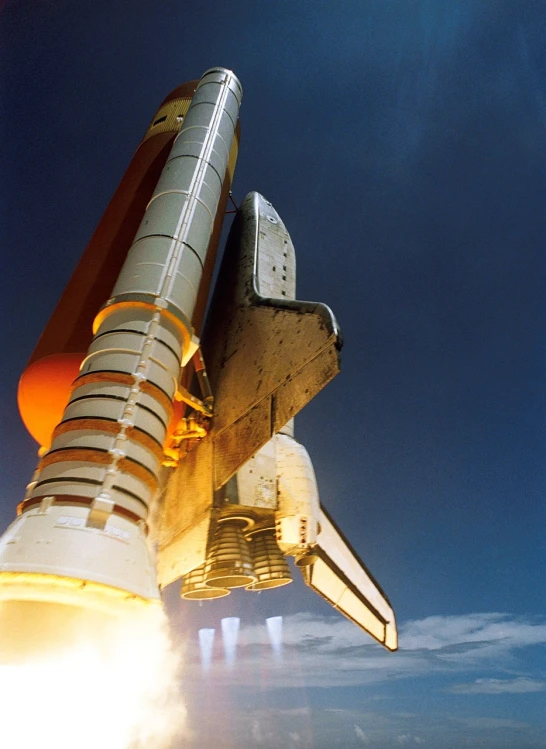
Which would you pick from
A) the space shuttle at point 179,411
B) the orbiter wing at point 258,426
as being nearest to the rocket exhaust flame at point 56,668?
the space shuttle at point 179,411

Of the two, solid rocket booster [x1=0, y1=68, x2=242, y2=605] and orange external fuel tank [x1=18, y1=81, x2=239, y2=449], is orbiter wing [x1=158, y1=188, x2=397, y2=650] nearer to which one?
orange external fuel tank [x1=18, y1=81, x2=239, y2=449]

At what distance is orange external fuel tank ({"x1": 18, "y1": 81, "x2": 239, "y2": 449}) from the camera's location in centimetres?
502

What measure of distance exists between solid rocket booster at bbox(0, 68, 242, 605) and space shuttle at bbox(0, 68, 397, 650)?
0.04 feet

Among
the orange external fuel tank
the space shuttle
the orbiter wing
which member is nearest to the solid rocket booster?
the space shuttle

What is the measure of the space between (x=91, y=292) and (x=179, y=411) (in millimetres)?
1881

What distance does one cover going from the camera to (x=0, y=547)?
2.71 m

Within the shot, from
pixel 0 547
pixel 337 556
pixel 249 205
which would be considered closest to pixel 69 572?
pixel 0 547

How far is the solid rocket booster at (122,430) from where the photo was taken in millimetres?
2648

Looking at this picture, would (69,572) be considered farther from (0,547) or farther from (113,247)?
(113,247)

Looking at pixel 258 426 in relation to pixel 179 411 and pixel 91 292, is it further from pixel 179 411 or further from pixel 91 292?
pixel 91 292

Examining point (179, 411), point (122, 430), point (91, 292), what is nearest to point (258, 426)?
point (179, 411)

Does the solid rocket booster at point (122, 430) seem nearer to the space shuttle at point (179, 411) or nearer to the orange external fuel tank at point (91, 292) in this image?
Answer: the space shuttle at point (179, 411)

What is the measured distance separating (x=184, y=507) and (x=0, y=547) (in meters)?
2.36

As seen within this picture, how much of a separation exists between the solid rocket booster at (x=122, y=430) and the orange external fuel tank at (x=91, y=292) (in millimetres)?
1105
